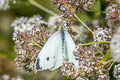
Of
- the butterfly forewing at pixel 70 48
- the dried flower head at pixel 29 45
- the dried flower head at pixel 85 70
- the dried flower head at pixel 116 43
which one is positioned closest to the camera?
the dried flower head at pixel 116 43

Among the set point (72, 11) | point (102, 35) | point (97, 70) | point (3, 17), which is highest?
point (3, 17)

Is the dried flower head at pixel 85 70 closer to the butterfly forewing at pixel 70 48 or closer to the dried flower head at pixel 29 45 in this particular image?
the butterfly forewing at pixel 70 48

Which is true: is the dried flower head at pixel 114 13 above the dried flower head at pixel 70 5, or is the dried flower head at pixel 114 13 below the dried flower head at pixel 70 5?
below

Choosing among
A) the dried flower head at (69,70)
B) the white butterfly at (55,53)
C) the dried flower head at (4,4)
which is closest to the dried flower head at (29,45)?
the white butterfly at (55,53)

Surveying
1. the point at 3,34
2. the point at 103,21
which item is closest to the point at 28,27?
the point at 103,21

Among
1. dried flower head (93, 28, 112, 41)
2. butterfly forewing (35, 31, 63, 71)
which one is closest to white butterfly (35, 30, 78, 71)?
butterfly forewing (35, 31, 63, 71)

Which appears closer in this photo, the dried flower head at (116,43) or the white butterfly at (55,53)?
the dried flower head at (116,43)

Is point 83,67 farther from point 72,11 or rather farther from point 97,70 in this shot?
point 72,11

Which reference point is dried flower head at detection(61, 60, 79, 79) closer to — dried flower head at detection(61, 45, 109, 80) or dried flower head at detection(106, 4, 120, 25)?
dried flower head at detection(61, 45, 109, 80)
